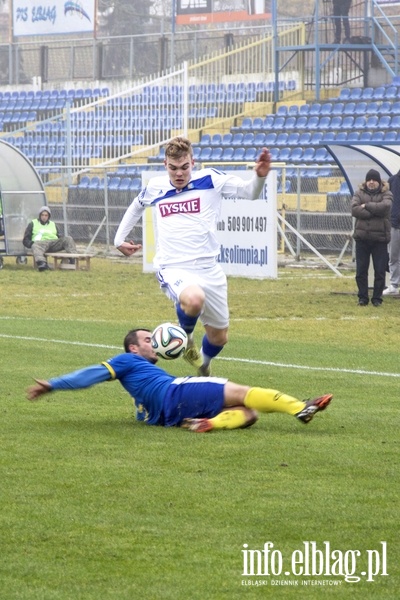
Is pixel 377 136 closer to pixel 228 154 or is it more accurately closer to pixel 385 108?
pixel 385 108

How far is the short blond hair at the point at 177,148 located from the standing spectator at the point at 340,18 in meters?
25.3

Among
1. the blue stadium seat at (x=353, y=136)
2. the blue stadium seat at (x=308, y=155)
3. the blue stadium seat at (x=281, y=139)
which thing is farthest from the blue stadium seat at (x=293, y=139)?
the blue stadium seat at (x=353, y=136)

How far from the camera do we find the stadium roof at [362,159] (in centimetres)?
2078

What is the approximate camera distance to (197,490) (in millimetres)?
6230

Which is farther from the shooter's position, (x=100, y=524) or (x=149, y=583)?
(x=100, y=524)

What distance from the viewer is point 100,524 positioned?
5594mm

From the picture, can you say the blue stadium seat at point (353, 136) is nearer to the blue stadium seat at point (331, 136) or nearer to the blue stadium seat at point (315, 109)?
the blue stadium seat at point (331, 136)

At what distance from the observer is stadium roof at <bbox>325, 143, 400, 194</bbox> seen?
2078cm

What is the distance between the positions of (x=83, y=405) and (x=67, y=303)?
9632mm

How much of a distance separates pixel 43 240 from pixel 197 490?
1982cm

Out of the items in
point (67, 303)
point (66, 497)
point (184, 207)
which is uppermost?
point (184, 207)

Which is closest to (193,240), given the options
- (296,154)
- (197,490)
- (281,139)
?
(197,490)

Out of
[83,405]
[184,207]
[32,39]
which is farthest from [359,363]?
[32,39]

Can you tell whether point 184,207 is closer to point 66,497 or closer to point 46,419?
point 46,419
